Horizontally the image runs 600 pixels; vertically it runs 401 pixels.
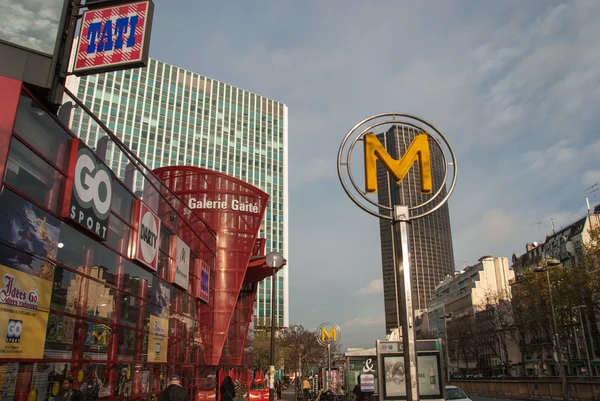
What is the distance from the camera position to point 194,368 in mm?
25219

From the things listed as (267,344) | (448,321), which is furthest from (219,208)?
(448,321)

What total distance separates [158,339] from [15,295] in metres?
10.1

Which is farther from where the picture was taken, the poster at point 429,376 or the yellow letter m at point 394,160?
the poster at point 429,376

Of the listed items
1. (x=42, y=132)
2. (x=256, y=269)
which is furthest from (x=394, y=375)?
(x=256, y=269)

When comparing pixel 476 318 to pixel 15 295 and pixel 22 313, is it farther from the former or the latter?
pixel 15 295

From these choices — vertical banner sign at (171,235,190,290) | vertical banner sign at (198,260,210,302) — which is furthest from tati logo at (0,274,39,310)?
vertical banner sign at (198,260,210,302)

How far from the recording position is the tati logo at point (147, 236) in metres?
16.6

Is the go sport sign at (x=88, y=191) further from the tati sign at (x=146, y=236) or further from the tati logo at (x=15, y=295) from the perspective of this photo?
the tati sign at (x=146, y=236)

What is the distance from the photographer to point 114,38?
35.4ft

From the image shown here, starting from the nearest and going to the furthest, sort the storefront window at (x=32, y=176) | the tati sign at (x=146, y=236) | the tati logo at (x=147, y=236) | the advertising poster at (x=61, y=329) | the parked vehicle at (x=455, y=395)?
the storefront window at (x=32, y=176) < the advertising poster at (x=61, y=329) < the tati sign at (x=146, y=236) < the tati logo at (x=147, y=236) < the parked vehicle at (x=455, y=395)

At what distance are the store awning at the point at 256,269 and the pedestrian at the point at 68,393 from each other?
24470 millimetres

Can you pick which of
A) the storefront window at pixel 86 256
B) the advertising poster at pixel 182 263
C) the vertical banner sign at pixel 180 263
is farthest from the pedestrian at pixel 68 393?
the advertising poster at pixel 182 263

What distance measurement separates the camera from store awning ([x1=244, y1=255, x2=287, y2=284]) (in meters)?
38.0

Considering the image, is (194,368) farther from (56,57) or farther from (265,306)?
(265,306)
